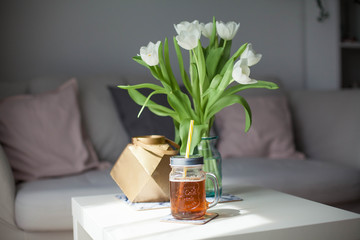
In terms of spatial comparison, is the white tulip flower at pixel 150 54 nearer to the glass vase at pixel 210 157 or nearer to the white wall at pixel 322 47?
the glass vase at pixel 210 157

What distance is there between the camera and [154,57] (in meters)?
1.18

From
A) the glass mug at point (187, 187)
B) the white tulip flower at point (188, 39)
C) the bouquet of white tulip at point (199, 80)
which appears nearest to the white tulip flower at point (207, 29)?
the bouquet of white tulip at point (199, 80)

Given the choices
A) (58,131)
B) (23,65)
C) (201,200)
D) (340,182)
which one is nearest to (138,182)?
(201,200)

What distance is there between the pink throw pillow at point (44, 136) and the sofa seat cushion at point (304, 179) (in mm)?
669

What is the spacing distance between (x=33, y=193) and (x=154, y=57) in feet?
2.57

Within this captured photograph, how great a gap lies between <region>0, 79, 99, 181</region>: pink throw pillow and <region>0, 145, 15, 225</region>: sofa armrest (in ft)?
0.94

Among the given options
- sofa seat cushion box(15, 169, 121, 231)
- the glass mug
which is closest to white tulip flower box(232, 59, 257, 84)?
the glass mug

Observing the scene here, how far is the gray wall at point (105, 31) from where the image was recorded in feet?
8.39

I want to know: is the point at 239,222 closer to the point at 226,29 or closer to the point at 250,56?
the point at 250,56

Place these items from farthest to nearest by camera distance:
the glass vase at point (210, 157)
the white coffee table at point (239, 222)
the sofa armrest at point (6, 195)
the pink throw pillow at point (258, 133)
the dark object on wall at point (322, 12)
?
the dark object on wall at point (322, 12), the pink throw pillow at point (258, 133), the sofa armrest at point (6, 195), the glass vase at point (210, 157), the white coffee table at point (239, 222)

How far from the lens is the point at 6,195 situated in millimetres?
1605

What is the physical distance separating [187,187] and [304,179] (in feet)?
3.56

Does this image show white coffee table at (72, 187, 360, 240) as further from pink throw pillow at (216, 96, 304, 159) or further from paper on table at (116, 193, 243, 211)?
pink throw pillow at (216, 96, 304, 159)

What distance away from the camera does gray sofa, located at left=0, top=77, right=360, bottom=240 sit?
1.62m
